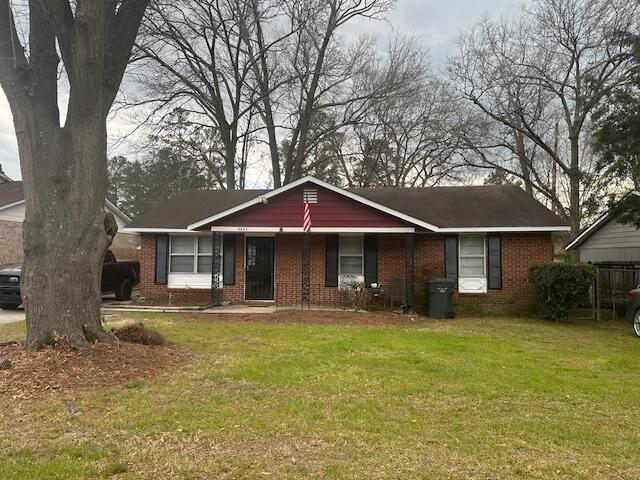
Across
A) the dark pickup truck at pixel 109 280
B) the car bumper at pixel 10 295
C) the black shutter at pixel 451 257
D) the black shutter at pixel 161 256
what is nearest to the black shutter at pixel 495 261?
the black shutter at pixel 451 257

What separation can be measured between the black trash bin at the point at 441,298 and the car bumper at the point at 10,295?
11.7 m

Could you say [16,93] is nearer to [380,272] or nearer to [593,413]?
[593,413]

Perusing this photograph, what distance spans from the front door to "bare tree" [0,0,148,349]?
909 centimetres

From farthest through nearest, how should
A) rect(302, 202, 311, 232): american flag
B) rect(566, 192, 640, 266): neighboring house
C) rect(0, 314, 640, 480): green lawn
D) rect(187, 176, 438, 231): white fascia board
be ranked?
rect(566, 192, 640, 266): neighboring house → rect(187, 176, 438, 231): white fascia board → rect(302, 202, 311, 232): american flag → rect(0, 314, 640, 480): green lawn

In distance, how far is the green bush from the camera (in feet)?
43.2

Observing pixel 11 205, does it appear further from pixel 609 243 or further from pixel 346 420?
pixel 609 243

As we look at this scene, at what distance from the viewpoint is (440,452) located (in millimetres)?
4125

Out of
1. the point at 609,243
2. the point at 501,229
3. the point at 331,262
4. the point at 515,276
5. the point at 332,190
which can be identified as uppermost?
the point at 332,190

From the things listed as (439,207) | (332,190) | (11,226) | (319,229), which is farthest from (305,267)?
(11,226)

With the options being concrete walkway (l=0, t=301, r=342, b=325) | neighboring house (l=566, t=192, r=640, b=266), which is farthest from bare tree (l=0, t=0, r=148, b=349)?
neighboring house (l=566, t=192, r=640, b=266)

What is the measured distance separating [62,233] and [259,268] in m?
9.70

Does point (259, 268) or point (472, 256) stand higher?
point (472, 256)

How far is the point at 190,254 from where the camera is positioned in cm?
1677

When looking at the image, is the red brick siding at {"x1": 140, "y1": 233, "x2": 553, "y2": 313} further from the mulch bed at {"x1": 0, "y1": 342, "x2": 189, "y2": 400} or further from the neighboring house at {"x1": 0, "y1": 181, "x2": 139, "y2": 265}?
the neighboring house at {"x1": 0, "y1": 181, "x2": 139, "y2": 265}
